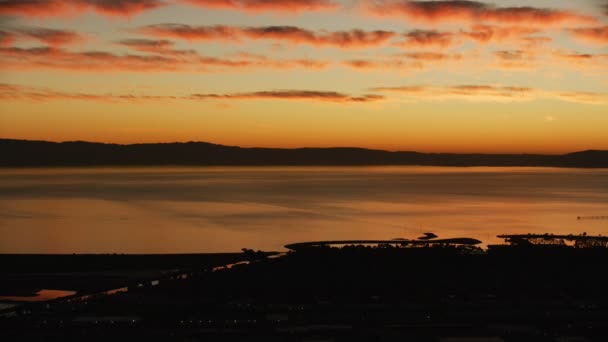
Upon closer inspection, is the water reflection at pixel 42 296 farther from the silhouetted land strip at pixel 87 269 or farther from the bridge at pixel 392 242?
the bridge at pixel 392 242

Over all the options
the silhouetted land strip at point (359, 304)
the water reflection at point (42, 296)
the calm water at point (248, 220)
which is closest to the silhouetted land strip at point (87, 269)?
the water reflection at point (42, 296)

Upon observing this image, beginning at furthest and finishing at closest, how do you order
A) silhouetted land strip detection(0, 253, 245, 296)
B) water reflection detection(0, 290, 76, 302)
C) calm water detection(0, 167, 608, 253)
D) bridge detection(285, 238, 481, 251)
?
calm water detection(0, 167, 608, 253) < bridge detection(285, 238, 481, 251) < silhouetted land strip detection(0, 253, 245, 296) < water reflection detection(0, 290, 76, 302)

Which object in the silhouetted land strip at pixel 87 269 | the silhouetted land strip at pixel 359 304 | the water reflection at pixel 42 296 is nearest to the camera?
the silhouetted land strip at pixel 359 304

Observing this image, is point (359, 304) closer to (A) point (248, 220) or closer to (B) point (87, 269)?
(B) point (87, 269)

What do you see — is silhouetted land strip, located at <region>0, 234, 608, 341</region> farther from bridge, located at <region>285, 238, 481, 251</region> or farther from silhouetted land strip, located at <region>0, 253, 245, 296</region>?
bridge, located at <region>285, 238, 481, 251</region>

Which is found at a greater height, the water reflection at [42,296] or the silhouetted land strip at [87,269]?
the silhouetted land strip at [87,269]

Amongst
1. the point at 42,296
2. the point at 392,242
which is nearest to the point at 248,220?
the point at 392,242

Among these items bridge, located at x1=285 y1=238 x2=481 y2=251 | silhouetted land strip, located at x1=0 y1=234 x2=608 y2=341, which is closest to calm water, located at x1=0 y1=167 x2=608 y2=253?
bridge, located at x1=285 y1=238 x2=481 y2=251

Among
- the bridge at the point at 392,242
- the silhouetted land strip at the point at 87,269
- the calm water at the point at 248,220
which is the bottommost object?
the silhouetted land strip at the point at 87,269

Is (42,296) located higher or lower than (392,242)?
lower

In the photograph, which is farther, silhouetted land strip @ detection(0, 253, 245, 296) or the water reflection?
silhouetted land strip @ detection(0, 253, 245, 296)

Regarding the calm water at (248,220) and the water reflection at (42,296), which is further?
the calm water at (248,220)

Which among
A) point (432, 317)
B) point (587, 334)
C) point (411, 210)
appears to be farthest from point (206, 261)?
point (411, 210)
